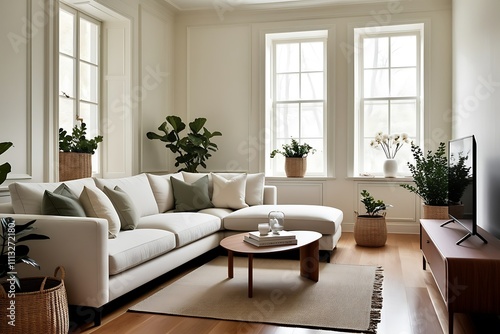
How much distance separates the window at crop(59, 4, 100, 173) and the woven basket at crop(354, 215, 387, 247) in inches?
119

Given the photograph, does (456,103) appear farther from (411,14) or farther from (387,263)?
→ (387,263)

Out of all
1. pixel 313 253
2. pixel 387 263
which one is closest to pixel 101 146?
pixel 313 253

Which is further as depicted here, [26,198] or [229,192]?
[229,192]

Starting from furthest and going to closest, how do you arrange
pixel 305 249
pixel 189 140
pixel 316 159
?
pixel 316 159 → pixel 189 140 → pixel 305 249

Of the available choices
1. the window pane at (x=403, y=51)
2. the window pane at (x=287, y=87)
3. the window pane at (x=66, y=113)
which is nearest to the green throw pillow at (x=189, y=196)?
the window pane at (x=66, y=113)

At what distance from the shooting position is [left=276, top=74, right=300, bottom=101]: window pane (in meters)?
6.39

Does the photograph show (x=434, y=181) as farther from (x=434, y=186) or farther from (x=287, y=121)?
(x=287, y=121)

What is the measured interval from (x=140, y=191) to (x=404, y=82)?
12.0 ft

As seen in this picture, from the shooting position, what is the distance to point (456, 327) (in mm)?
2672

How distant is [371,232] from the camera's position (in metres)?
5.00

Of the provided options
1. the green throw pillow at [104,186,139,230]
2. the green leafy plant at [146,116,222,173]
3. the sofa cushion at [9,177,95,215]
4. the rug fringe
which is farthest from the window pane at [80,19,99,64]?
the rug fringe

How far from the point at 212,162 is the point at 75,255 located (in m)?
3.88

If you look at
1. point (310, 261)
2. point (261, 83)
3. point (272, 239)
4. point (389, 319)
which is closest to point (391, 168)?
point (261, 83)

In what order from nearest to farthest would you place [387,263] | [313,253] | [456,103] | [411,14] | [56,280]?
[56,280], [313,253], [387,263], [456,103], [411,14]
